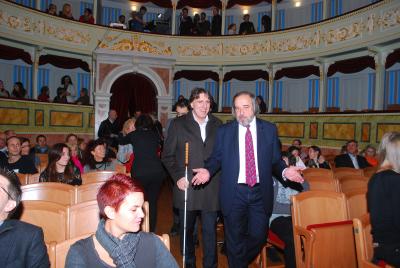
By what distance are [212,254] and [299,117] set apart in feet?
30.4

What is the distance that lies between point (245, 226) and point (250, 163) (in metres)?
0.56

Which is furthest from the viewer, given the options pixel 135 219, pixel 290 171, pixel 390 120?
pixel 390 120

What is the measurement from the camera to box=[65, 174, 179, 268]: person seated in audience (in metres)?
1.74

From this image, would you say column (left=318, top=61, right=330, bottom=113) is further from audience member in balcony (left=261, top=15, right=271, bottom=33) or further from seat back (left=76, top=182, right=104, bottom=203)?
seat back (left=76, top=182, right=104, bottom=203)

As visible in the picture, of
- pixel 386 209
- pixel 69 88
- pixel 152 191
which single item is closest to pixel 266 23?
pixel 69 88

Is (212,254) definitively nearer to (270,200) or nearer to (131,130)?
(270,200)

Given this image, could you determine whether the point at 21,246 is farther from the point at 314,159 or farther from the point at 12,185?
the point at 314,159

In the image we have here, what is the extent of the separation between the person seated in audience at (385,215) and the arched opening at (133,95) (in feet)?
39.3

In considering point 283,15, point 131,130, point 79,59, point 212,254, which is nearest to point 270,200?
point 212,254

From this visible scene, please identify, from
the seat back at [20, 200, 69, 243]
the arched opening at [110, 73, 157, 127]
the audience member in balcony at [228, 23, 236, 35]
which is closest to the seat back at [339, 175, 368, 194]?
the seat back at [20, 200, 69, 243]

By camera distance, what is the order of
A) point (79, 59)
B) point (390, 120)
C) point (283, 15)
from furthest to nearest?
point (283, 15) < point (79, 59) < point (390, 120)

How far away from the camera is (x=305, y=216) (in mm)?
3270

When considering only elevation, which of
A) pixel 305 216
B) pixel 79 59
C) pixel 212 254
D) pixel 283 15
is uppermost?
Answer: pixel 283 15

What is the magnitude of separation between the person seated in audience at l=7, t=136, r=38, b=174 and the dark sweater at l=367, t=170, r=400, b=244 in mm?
4153
